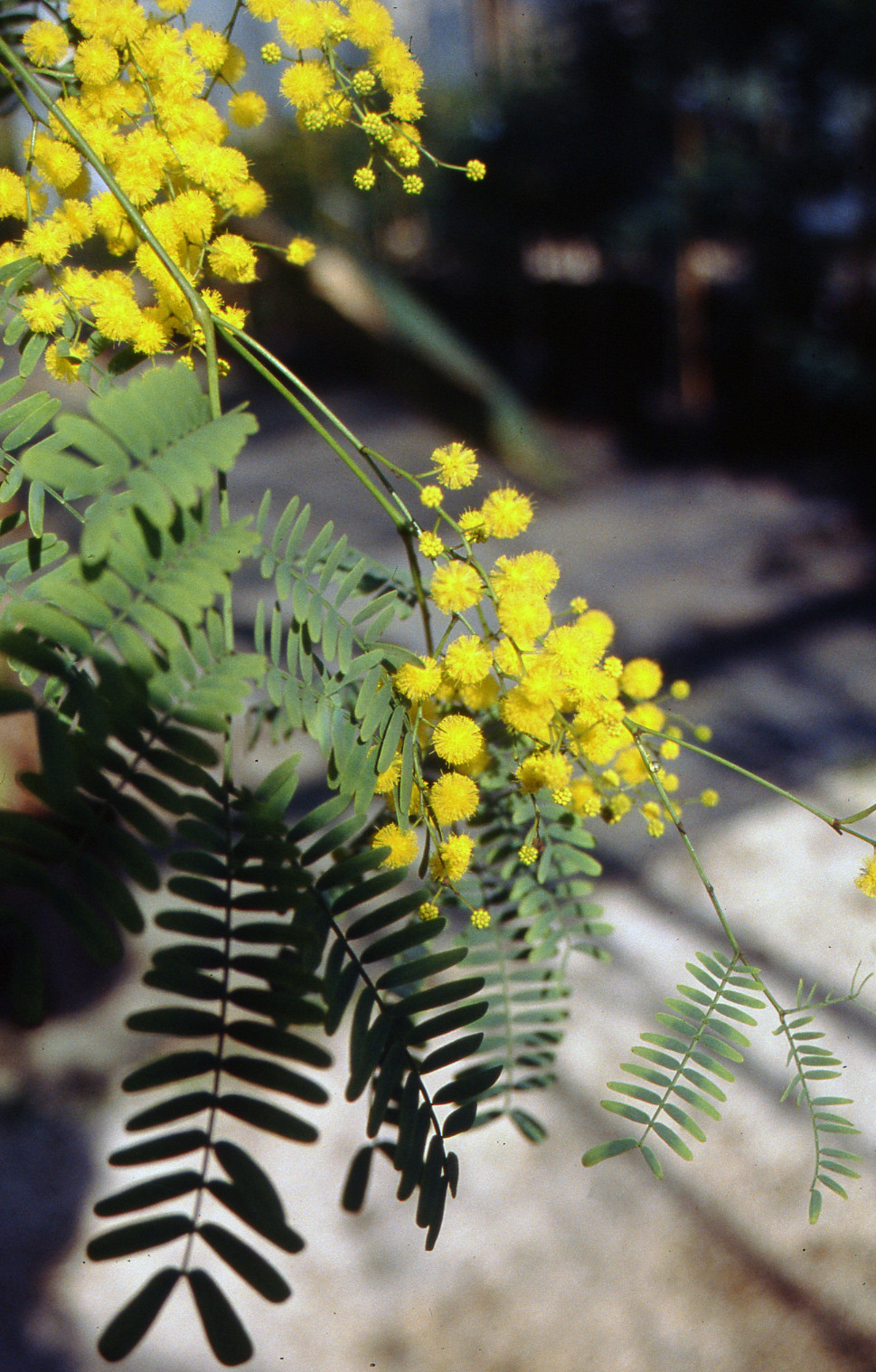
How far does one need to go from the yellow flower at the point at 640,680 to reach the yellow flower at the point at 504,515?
0.12 metres

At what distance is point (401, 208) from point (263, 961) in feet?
13.9

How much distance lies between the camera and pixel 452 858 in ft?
1.33

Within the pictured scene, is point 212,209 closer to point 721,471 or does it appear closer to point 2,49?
point 2,49

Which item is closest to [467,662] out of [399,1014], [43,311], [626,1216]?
[399,1014]

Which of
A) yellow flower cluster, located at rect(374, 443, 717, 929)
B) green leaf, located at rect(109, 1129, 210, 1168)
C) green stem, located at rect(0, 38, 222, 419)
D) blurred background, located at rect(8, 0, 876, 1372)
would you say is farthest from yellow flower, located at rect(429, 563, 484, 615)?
blurred background, located at rect(8, 0, 876, 1372)

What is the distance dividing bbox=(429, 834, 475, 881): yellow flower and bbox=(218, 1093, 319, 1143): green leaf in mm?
116

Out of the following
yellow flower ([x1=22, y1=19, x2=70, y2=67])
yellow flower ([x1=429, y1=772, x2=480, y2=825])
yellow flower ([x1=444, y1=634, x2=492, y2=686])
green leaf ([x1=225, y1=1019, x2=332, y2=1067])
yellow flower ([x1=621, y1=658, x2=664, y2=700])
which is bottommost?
green leaf ([x1=225, y1=1019, x2=332, y2=1067])

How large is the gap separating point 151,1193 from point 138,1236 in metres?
0.01

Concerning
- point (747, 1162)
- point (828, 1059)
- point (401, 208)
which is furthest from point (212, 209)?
point (401, 208)

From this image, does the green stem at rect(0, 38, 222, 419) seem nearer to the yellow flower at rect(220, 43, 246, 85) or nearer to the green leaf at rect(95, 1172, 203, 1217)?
the yellow flower at rect(220, 43, 246, 85)

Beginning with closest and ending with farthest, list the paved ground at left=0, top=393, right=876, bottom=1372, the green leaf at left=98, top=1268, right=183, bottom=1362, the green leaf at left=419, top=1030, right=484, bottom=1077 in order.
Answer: the green leaf at left=98, top=1268, right=183, bottom=1362
the green leaf at left=419, top=1030, right=484, bottom=1077
the paved ground at left=0, top=393, right=876, bottom=1372

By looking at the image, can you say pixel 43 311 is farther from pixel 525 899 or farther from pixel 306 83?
pixel 525 899

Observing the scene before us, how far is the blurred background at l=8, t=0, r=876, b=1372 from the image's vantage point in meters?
0.96

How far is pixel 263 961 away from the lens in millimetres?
337
